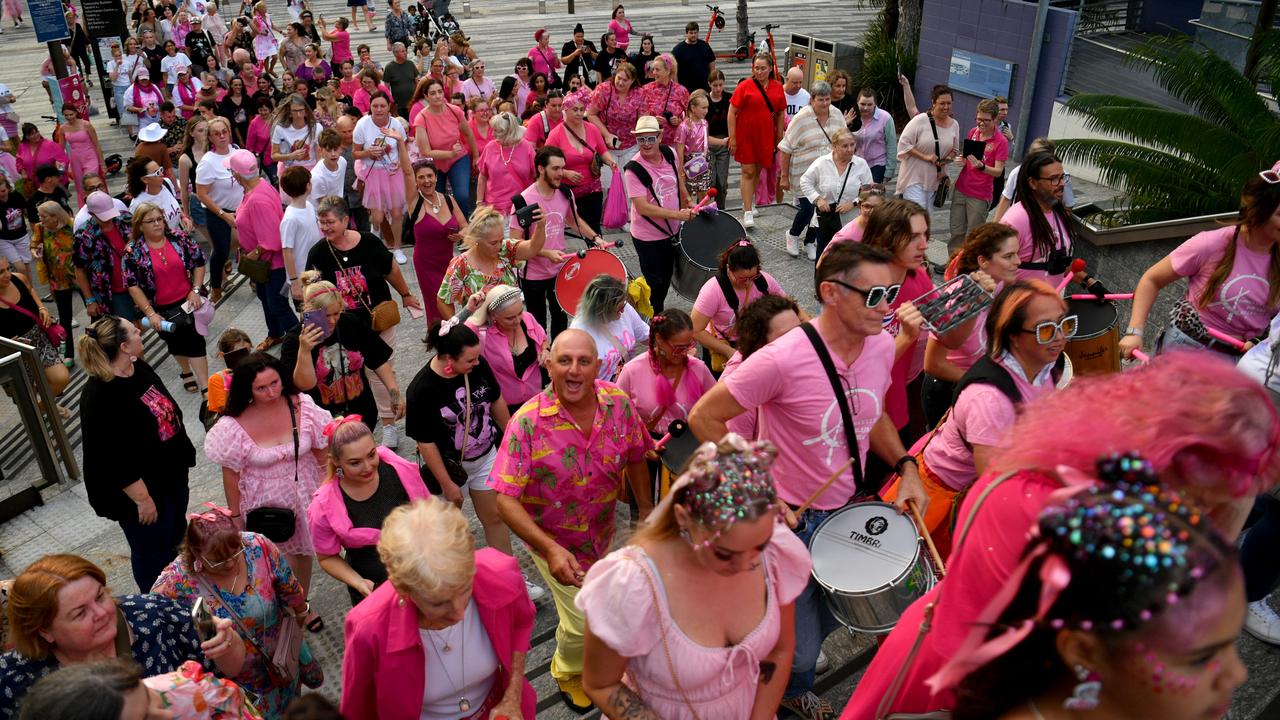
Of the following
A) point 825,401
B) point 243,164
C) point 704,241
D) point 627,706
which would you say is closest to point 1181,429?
point 627,706

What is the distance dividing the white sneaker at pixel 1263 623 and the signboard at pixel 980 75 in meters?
11.3

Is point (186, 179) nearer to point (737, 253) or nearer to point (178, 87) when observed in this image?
point (178, 87)

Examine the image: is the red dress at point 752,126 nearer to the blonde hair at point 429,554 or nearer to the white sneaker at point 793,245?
the white sneaker at point 793,245

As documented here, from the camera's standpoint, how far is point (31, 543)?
6379mm

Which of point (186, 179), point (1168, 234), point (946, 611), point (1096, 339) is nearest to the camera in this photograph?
point (946, 611)

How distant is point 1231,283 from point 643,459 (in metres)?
3.00

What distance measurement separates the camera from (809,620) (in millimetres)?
3871

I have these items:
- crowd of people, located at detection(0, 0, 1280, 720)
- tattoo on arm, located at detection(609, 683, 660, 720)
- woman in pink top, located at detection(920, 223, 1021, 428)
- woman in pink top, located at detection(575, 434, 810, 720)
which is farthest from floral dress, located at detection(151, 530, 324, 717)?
woman in pink top, located at detection(920, 223, 1021, 428)

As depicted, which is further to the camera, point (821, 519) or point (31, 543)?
point (31, 543)

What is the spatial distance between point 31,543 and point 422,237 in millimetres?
3524

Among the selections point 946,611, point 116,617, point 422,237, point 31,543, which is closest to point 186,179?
point 422,237

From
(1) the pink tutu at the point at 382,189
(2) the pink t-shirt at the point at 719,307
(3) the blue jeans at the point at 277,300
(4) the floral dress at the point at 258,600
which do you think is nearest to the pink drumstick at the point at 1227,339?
(2) the pink t-shirt at the point at 719,307

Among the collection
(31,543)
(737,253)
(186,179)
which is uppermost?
(737,253)

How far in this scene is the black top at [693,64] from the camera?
14.3m
